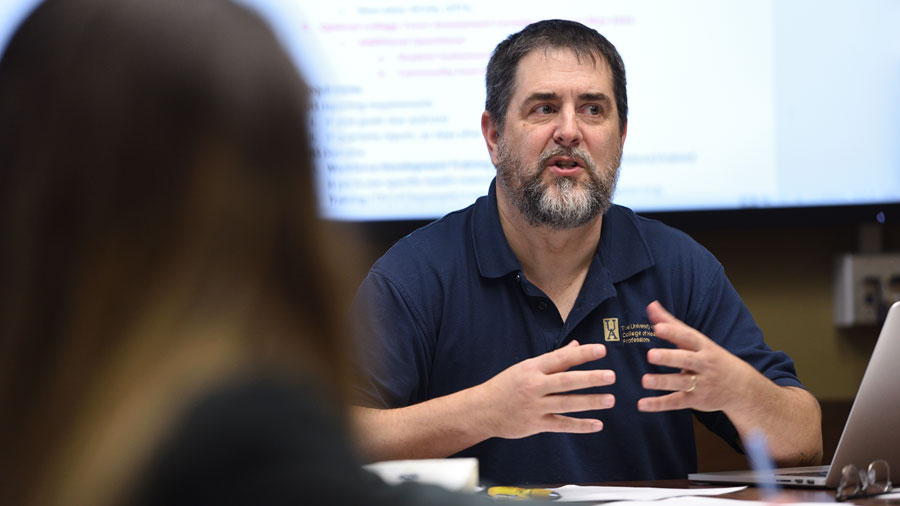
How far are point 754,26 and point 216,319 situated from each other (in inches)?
85.0

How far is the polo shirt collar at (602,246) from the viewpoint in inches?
69.1

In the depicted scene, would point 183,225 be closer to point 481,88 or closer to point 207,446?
point 207,446

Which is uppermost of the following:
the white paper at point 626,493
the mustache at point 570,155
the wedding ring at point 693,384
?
the mustache at point 570,155

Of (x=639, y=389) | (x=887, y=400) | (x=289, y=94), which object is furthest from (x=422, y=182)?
(x=289, y=94)

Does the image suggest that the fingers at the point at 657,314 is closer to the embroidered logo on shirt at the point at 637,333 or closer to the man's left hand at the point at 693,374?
the man's left hand at the point at 693,374

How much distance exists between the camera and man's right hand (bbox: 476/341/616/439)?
51.1 inches

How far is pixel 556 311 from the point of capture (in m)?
1.72

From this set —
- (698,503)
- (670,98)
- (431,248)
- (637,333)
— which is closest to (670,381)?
(698,503)

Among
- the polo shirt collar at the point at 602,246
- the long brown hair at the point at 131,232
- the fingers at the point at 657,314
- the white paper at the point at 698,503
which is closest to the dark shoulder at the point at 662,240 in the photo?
the polo shirt collar at the point at 602,246

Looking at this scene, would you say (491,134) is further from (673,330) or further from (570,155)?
(673,330)

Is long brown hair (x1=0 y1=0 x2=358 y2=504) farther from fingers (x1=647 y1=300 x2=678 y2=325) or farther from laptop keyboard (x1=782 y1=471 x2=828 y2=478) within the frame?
laptop keyboard (x1=782 y1=471 x2=828 y2=478)

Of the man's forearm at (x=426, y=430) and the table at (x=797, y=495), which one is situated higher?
the man's forearm at (x=426, y=430)

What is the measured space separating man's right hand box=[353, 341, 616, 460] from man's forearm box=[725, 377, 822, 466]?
0.27 meters

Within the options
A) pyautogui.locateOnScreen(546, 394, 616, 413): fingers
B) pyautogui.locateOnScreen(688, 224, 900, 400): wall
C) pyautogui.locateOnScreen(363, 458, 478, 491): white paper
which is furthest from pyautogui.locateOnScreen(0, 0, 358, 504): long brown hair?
pyautogui.locateOnScreen(688, 224, 900, 400): wall
